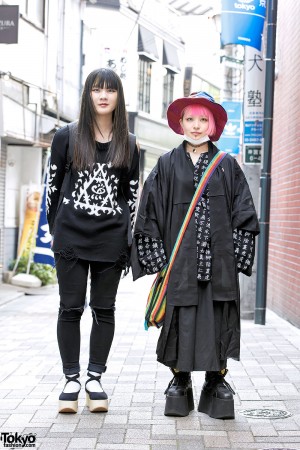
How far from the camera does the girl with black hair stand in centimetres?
473

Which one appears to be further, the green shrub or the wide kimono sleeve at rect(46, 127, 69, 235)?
the green shrub

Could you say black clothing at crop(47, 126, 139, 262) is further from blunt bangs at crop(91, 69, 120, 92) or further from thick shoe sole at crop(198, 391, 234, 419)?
thick shoe sole at crop(198, 391, 234, 419)

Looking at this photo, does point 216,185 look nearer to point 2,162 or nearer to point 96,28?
point 2,162

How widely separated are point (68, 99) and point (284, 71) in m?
10.4

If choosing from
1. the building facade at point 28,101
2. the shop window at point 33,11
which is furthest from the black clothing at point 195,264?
the shop window at point 33,11

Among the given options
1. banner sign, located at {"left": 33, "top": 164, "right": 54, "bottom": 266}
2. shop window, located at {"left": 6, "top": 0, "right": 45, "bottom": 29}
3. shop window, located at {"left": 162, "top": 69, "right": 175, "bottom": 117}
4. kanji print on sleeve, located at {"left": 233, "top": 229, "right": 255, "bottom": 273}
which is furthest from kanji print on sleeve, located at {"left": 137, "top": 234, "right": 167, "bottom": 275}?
shop window, located at {"left": 162, "top": 69, "right": 175, "bottom": 117}

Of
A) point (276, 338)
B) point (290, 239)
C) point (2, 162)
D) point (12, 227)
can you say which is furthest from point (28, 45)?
point (276, 338)

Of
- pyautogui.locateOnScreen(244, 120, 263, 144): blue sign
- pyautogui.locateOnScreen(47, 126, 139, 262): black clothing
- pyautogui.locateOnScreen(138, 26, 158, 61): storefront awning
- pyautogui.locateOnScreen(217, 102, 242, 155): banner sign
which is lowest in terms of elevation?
pyautogui.locateOnScreen(47, 126, 139, 262): black clothing

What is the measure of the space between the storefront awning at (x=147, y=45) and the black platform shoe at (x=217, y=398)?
25185 mm

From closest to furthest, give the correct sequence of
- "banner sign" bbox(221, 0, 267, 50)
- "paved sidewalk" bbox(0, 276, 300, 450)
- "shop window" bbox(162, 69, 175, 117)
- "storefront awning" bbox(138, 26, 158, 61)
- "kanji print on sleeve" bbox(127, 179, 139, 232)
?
"paved sidewalk" bbox(0, 276, 300, 450), "kanji print on sleeve" bbox(127, 179, 139, 232), "banner sign" bbox(221, 0, 267, 50), "storefront awning" bbox(138, 26, 158, 61), "shop window" bbox(162, 69, 175, 117)

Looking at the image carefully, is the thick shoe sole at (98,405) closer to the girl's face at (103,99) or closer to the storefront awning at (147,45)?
the girl's face at (103,99)

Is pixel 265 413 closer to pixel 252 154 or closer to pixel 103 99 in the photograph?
pixel 103 99

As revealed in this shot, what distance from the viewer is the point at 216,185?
461cm

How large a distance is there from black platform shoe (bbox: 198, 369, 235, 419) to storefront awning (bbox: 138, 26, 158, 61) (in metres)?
25.2
